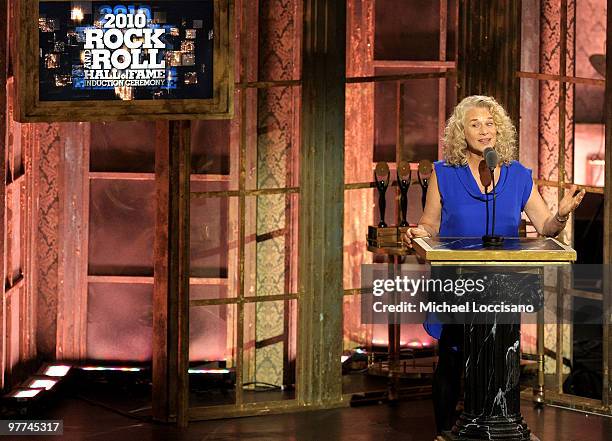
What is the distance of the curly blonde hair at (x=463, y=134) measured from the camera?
5.30m

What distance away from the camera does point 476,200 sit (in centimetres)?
526

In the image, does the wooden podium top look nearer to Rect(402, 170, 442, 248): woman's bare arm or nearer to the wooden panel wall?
Rect(402, 170, 442, 248): woman's bare arm

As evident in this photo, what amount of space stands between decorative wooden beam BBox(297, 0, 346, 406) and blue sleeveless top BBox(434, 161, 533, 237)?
1397 millimetres

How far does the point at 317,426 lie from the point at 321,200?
1.15 m

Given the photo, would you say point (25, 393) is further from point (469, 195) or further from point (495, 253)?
point (495, 253)

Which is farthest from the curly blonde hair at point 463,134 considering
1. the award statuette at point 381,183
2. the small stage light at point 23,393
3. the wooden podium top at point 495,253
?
the small stage light at point 23,393

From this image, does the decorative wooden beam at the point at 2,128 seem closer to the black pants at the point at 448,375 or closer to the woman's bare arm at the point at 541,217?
the black pants at the point at 448,375

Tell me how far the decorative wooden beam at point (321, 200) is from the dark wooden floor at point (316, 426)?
0.27m

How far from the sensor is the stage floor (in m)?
6.20

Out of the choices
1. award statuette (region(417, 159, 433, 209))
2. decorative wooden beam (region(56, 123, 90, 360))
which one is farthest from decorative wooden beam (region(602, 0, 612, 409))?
decorative wooden beam (region(56, 123, 90, 360))

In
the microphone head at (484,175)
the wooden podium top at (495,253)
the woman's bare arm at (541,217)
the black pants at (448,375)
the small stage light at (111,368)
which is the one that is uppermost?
the microphone head at (484,175)

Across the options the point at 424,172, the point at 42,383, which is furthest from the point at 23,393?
the point at 424,172

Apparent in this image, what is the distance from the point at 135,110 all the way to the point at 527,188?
1.95 metres

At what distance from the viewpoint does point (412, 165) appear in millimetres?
7062
